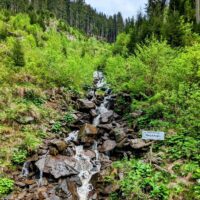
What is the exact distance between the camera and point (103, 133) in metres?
13.8

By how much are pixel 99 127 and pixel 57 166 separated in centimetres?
390

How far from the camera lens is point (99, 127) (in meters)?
14.2

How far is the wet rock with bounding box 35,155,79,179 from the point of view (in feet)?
34.7

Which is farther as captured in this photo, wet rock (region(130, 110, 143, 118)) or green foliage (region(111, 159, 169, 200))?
wet rock (region(130, 110, 143, 118))

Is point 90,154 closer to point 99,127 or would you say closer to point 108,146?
point 108,146

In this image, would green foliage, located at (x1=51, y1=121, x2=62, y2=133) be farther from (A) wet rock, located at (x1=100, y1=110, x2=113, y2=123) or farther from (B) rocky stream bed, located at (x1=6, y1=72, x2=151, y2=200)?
(A) wet rock, located at (x1=100, y1=110, x2=113, y2=123)

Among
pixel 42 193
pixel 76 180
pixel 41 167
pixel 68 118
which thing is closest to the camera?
pixel 42 193

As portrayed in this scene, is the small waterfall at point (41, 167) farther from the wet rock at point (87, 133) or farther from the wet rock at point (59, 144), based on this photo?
the wet rock at point (87, 133)

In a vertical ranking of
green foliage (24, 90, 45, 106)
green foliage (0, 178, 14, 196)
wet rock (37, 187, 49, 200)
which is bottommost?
wet rock (37, 187, 49, 200)

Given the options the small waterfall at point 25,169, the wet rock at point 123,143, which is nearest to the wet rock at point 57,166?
the small waterfall at point 25,169

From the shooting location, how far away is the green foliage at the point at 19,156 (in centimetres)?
1124

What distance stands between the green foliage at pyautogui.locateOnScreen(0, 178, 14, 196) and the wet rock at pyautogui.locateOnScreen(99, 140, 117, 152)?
405 centimetres

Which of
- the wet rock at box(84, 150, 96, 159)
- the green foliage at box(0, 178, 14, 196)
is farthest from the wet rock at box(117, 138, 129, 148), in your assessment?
the green foliage at box(0, 178, 14, 196)

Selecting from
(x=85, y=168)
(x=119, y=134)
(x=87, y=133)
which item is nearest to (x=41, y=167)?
(x=85, y=168)
